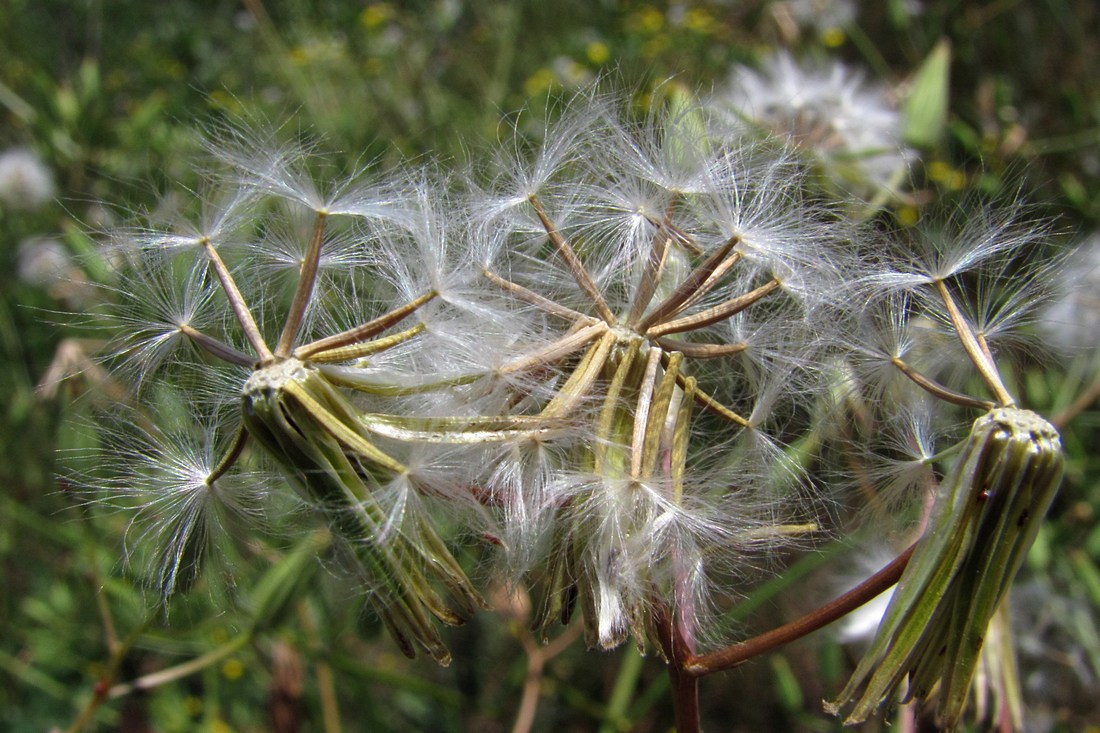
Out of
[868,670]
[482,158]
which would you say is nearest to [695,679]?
[868,670]

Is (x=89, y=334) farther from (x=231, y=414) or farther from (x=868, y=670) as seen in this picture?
(x=868, y=670)

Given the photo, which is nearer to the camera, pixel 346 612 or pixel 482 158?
pixel 482 158

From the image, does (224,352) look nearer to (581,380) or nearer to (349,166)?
(581,380)

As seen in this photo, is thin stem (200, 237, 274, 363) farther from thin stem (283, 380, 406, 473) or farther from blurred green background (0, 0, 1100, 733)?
blurred green background (0, 0, 1100, 733)

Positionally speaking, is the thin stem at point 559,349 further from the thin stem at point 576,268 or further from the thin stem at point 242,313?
the thin stem at point 242,313

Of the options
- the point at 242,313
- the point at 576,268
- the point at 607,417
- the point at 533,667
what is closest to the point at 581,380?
the point at 607,417

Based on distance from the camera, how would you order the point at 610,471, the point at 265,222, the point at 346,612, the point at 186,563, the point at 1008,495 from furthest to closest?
the point at 346,612 < the point at 265,222 < the point at 186,563 < the point at 610,471 < the point at 1008,495

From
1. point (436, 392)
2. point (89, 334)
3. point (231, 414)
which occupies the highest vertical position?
point (436, 392)
